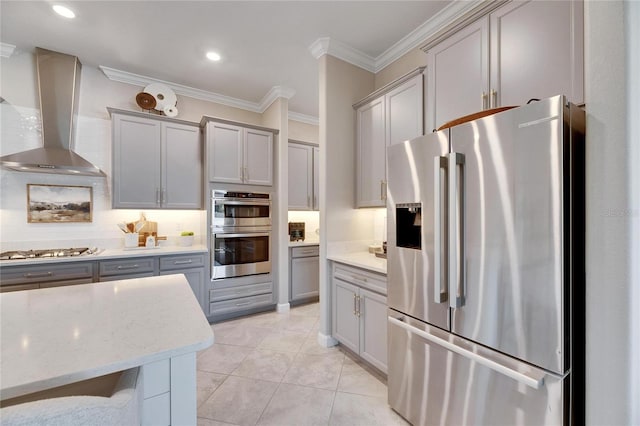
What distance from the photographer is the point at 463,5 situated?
201 centimetres

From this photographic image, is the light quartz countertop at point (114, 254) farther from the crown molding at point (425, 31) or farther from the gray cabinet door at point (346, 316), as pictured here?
the crown molding at point (425, 31)

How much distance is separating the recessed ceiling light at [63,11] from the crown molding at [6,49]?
0.96 meters

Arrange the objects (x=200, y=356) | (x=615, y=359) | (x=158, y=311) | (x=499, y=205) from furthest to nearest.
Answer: (x=200, y=356)
(x=499, y=205)
(x=158, y=311)
(x=615, y=359)

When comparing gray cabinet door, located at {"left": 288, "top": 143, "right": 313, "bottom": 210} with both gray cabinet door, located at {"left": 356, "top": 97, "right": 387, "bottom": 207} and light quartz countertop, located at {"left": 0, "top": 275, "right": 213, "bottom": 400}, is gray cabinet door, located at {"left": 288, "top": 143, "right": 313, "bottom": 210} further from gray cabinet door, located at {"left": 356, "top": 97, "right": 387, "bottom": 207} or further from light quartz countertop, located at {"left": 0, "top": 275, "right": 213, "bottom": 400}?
light quartz countertop, located at {"left": 0, "top": 275, "right": 213, "bottom": 400}

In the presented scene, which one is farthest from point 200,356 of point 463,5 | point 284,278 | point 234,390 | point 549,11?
point 463,5

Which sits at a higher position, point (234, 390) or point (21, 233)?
point (21, 233)

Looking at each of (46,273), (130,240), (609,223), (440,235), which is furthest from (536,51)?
(46,273)

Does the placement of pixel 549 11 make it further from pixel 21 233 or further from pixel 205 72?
pixel 21 233

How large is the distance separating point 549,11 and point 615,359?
1.62 m

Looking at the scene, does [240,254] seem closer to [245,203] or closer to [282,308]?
[245,203]

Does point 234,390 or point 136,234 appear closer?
point 234,390

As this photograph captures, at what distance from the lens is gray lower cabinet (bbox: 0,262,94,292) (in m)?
2.30

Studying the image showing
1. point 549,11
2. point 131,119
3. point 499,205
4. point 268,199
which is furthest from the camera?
point 268,199

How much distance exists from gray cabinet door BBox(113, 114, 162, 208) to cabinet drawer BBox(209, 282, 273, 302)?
4.14ft
